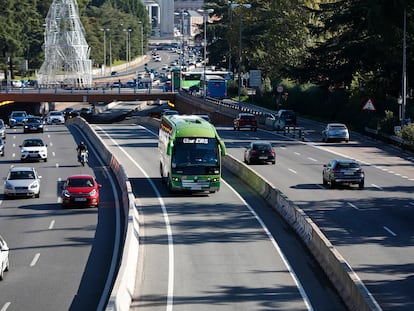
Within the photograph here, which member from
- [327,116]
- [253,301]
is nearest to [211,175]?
[253,301]

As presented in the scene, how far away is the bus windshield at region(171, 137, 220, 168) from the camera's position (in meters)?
43.4

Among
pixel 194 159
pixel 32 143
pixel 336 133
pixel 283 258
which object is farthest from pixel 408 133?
pixel 283 258

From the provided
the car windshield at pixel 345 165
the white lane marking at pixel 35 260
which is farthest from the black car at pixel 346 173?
the white lane marking at pixel 35 260

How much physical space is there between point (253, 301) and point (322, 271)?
4.45 meters

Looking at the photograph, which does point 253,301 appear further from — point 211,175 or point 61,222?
point 211,175

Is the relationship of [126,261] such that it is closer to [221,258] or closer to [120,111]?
[221,258]

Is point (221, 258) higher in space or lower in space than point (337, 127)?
lower

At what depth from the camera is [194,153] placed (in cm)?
4353

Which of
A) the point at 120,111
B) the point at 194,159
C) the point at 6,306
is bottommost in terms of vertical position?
the point at 120,111

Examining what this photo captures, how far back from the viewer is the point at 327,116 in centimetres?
9594

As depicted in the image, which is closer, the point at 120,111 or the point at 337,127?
the point at 337,127

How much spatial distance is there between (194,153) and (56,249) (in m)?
12.0

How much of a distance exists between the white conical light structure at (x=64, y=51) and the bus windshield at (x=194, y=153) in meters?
91.8

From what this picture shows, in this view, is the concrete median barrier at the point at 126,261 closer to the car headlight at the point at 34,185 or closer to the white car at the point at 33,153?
the car headlight at the point at 34,185
